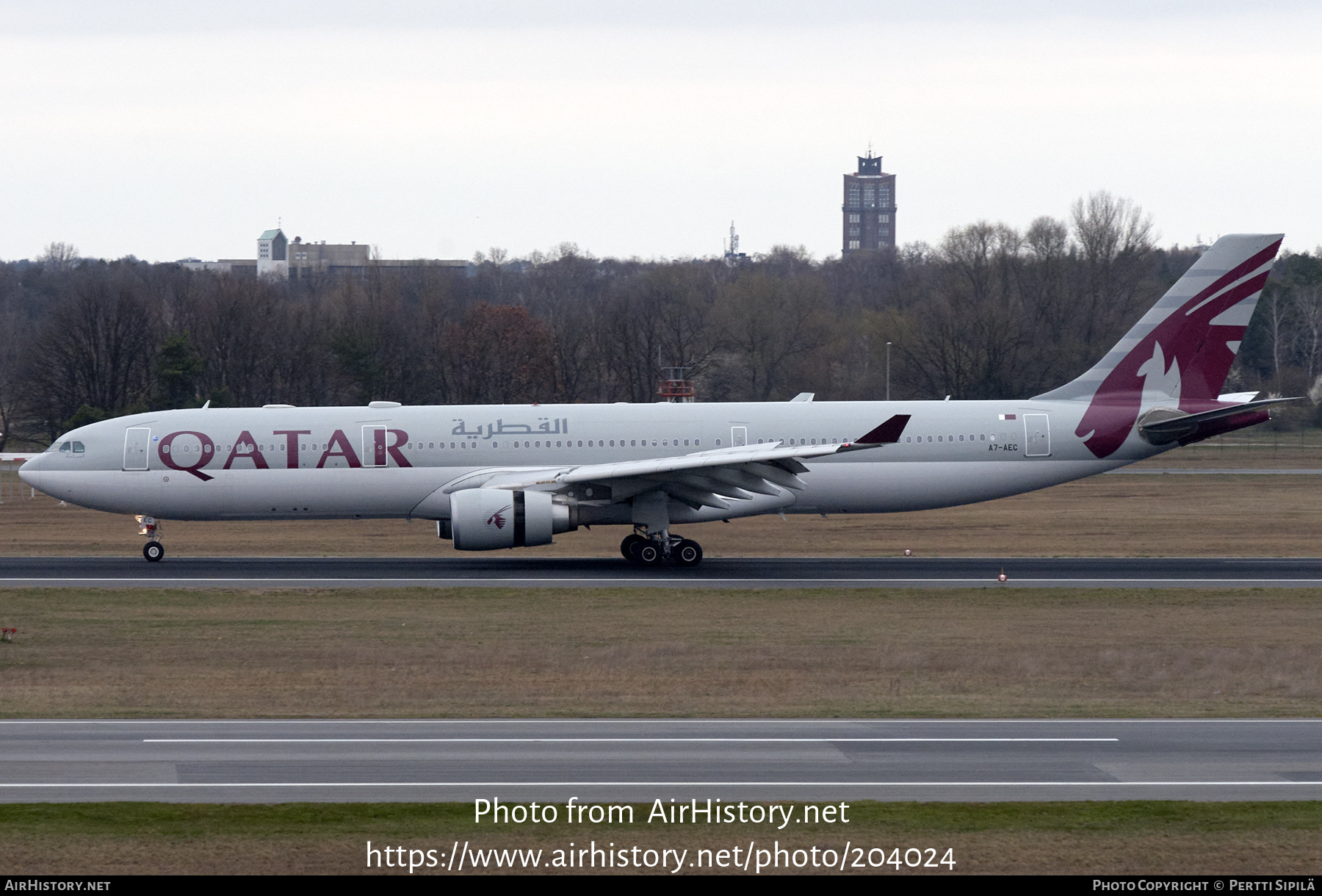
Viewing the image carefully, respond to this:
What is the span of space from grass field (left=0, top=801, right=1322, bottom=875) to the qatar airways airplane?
61.9 feet

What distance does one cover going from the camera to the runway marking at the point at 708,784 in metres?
13.0

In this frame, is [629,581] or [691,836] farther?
[629,581]

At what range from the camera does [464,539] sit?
1172 inches

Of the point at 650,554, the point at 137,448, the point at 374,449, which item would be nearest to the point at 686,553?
the point at 650,554

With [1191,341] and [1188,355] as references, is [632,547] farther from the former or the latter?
[1191,341]

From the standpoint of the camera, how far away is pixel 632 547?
105 feet

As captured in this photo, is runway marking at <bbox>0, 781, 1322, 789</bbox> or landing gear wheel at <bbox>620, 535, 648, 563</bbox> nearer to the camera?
runway marking at <bbox>0, 781, 1322, 789</bbox>

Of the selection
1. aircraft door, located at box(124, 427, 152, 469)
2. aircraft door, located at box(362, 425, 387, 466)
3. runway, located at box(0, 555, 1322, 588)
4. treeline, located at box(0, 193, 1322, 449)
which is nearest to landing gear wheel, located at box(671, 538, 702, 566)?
runway, located at box(0, 555, 1322, 588)

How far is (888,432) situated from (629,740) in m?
15.8

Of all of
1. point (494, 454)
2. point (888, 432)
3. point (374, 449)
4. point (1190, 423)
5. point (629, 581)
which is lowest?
point (629, 581)

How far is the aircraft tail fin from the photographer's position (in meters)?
→ 33.8

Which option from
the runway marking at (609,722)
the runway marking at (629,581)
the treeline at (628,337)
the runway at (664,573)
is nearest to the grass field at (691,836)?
the runway marking at (609,722)

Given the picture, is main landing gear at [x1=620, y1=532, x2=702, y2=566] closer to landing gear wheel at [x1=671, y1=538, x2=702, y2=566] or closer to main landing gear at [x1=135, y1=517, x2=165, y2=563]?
landing gear wheel at [x1=671, y1=538, x2=702, y2=566]

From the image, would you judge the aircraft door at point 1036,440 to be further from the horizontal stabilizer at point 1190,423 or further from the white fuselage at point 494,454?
the horizontal stabilizer at point 1190,423
